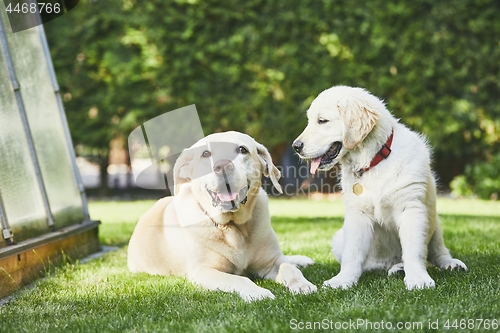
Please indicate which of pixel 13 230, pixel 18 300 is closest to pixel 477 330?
pixel 18 300

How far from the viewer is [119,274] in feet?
13.6

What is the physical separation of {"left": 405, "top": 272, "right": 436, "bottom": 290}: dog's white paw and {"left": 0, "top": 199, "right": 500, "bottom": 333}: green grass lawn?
0.17ft

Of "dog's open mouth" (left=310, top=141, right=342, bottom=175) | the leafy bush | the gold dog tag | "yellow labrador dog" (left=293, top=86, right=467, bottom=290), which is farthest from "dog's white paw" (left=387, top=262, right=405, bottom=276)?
the leafy bush

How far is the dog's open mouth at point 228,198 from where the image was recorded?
3564 millimetres

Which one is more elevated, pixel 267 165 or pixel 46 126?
pixel 46 126

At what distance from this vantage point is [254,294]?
317cm

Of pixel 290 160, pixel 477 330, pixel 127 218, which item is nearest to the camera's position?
pixel 477 330

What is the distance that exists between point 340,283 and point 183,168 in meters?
1.33

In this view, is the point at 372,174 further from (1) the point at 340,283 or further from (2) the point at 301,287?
(2) the point at 301,287

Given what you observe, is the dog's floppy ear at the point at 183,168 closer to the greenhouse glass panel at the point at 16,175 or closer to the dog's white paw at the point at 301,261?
the dog's white paw at the point at 301,261

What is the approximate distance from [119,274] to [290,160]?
7.22 metres

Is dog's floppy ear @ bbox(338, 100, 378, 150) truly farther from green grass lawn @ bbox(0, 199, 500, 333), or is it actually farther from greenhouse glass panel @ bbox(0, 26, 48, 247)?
greenhouse glass panel @ bbox(0, 26, 48, 247)

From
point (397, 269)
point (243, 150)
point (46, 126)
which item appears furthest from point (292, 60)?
point (397, 269)

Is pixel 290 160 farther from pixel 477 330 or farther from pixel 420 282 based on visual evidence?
pixel 477 330
